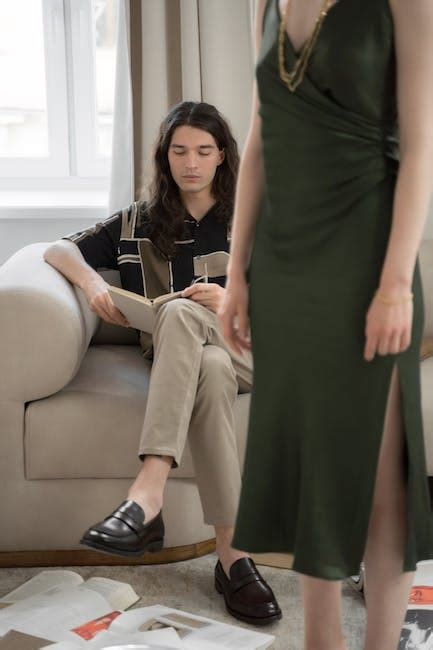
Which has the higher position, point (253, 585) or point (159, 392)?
point (159, 392)

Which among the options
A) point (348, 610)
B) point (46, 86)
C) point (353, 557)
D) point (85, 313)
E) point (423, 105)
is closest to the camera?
point (423, 105)

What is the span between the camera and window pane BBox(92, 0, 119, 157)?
3414mm

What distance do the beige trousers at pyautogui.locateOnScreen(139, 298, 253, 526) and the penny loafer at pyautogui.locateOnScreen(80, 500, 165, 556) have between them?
0.14m

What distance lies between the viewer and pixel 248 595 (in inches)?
76.8

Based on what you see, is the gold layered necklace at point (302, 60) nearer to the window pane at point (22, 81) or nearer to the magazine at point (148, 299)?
the magazine at point (148, 299)

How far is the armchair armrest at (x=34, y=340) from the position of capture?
6.81 feet

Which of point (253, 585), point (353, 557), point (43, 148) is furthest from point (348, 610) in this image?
point (43, 148)

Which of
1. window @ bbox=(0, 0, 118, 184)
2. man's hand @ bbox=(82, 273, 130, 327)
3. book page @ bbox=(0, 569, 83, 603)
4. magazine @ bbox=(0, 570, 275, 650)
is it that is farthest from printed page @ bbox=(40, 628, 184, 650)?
window @ bbox=(0, 0, 118, 184)

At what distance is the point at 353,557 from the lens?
47.9 inches

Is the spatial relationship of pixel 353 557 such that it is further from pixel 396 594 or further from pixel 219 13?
pixel 219 13

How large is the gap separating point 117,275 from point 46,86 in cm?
113

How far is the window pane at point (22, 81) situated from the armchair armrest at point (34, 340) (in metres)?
1.56

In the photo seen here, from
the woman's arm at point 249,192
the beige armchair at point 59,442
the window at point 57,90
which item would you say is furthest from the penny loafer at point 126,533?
the window at point 57,90

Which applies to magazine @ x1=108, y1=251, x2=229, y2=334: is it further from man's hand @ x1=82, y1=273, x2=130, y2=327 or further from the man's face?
the man's face
